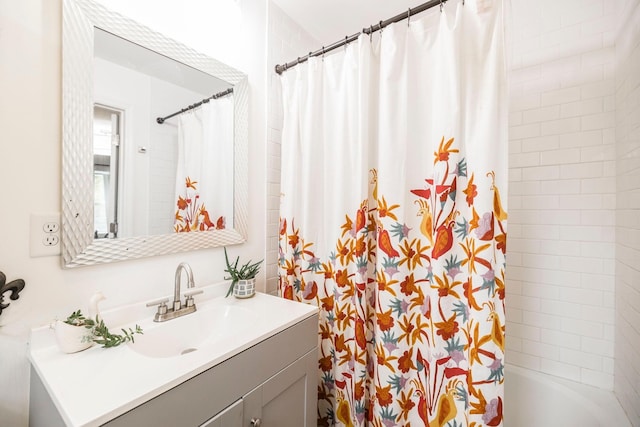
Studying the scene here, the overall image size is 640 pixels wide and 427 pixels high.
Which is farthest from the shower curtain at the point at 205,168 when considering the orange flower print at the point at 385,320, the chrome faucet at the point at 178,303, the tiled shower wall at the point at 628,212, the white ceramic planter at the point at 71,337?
the tiled shower wall at the point at 628,212

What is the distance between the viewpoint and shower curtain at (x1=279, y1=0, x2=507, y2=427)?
36.5 inches

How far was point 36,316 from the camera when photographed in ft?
2.62

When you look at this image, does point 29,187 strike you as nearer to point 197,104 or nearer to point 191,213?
point 191,213

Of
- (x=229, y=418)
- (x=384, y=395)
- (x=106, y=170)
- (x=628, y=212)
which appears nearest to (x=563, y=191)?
(x=628, y=212)

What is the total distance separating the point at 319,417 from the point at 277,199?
1.24m

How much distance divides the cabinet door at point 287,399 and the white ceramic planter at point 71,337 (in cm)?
51

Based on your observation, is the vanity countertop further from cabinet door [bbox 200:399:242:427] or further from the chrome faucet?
cabinet door [bbox 200:399:242:427]

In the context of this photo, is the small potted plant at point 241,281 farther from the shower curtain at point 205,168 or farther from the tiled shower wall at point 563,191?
the tiled shower wall at point 563,191

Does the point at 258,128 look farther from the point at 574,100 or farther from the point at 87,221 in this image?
the point at 574,100

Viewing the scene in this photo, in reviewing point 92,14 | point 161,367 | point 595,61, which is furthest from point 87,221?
point 595,61

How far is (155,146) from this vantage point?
1087 millimetres

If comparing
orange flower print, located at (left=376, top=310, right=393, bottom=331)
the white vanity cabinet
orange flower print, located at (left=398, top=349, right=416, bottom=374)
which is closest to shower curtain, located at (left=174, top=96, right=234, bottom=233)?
the white vanity cabinet

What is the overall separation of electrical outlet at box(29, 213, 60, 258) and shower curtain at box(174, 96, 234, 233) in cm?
38

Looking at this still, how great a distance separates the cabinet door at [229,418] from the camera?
733 mm
